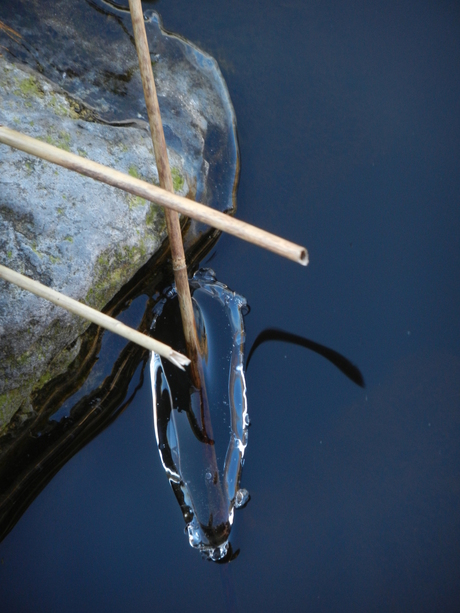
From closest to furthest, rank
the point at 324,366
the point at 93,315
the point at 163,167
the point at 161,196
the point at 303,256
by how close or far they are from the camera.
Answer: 1. the point at 303,256
2. the point at 161,196
3. the point at 93,315
4. the point at 163,167
5. the point at 324,366

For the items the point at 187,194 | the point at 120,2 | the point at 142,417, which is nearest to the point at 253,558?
the point at 142,417

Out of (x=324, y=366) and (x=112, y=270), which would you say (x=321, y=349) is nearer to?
(x=324, y=366)

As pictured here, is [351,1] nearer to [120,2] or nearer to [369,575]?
[120,2]

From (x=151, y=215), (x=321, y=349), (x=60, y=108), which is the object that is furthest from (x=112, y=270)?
(x=321, y=349)

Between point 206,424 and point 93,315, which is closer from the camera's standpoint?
point 93,315

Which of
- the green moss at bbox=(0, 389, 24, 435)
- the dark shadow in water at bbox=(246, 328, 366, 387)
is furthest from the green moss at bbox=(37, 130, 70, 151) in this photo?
the dark shadow in water at bbox=(246, 328, 366, 387)

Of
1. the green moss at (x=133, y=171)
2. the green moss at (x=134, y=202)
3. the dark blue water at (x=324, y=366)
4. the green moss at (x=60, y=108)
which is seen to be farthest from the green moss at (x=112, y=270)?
the green moss at (x=60, y=108)
